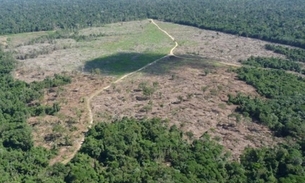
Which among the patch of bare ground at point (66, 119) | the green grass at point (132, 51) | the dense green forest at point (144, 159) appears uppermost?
the green grass at point (132, 51)

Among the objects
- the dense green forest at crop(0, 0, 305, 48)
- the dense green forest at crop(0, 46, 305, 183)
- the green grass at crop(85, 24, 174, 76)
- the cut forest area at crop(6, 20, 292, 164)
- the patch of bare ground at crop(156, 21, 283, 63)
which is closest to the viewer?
the dense green forest at crop(0, 46, 305, 183)

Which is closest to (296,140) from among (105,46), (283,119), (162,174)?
(283,119)

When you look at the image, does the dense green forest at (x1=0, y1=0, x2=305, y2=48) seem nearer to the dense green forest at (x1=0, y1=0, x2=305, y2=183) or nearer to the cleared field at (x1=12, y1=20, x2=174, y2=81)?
the cleared field at (x1=12, y1=20, x2=174, y2=81)

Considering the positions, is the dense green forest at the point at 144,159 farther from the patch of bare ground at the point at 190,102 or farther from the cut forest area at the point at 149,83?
the patch of bare ground at the point at 190,102

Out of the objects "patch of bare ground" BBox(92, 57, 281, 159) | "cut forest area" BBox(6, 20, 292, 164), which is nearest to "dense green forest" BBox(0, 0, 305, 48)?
"cut forest area" BBox(6, 20, 292, 164)

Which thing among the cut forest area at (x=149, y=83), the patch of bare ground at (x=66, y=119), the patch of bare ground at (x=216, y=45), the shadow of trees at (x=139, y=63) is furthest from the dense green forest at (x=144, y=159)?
the patch of bare ground at (x=216, y=45)

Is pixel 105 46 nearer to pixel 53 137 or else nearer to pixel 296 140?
pixel 53 137
